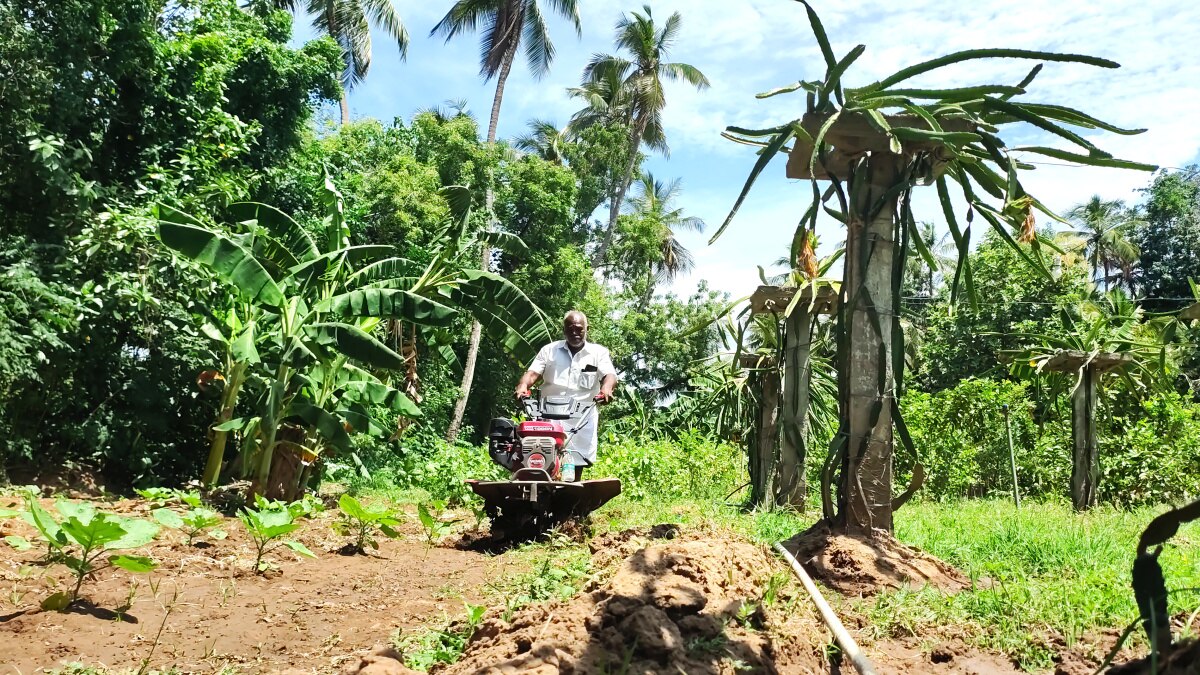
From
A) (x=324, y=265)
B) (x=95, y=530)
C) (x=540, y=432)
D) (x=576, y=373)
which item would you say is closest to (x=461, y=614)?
(x=95, y=530)

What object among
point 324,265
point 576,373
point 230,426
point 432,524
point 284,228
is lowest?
point 432,524

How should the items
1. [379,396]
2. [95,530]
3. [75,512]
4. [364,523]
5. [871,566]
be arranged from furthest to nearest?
[379,396] < [364,523] < [871,566] < [75,512] < [95,530]

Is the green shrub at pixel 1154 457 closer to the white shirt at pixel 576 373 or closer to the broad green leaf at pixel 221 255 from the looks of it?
the white shirt at pixel 576 373

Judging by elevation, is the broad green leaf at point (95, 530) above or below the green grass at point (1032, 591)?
above

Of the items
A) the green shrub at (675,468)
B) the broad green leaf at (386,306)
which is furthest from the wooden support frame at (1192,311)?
the broad green leaf at (386,306)

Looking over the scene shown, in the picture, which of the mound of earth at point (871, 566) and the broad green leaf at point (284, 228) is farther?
the broad green leaf at point (284, 228)

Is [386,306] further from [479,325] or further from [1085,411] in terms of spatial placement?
[479,325]

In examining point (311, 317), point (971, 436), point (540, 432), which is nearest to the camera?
point (540, 432)

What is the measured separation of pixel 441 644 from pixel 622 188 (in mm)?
27005

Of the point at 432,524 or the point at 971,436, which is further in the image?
the point at 971,436

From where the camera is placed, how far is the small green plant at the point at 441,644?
3.90 metres

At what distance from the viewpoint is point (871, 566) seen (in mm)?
5070

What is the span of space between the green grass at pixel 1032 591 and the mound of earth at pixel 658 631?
721 millimetres

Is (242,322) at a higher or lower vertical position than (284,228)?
lower
